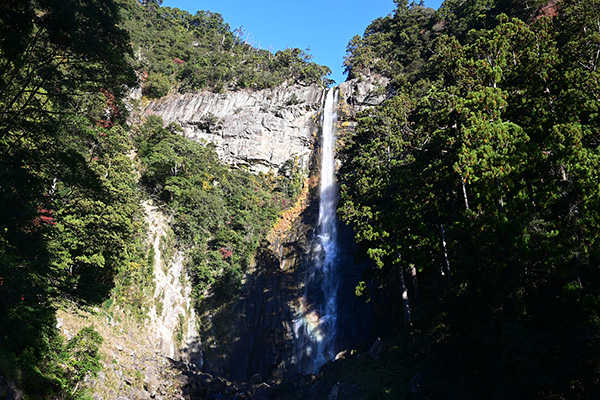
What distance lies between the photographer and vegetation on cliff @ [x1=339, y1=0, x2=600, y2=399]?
835cm

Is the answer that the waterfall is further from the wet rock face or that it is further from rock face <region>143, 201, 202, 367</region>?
the wet rock face

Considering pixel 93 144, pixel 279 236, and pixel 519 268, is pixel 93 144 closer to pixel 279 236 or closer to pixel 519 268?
pixel 279 236

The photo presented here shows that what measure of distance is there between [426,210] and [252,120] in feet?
111

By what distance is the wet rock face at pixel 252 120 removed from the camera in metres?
44.4

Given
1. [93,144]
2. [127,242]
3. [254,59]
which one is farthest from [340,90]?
[127,242]

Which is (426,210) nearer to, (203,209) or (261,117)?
(203,209)

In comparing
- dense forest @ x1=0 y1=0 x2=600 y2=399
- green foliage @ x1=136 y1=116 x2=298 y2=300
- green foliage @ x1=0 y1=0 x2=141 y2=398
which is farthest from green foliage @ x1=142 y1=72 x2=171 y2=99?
green foliage @ x1=0 y1=0 x2=141 y2=398

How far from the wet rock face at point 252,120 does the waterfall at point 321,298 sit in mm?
8349

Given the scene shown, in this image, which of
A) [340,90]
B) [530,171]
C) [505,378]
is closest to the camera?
[505,378]

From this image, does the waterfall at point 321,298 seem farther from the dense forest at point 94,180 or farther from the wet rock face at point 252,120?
the wet rock face at point 252,120

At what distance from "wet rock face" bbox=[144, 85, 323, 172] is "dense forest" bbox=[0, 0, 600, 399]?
19.5m

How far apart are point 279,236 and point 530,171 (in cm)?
2696

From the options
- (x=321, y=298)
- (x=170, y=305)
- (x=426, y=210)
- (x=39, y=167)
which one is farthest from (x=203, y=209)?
(x=426, y=210)

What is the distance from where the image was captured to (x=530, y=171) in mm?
11555
